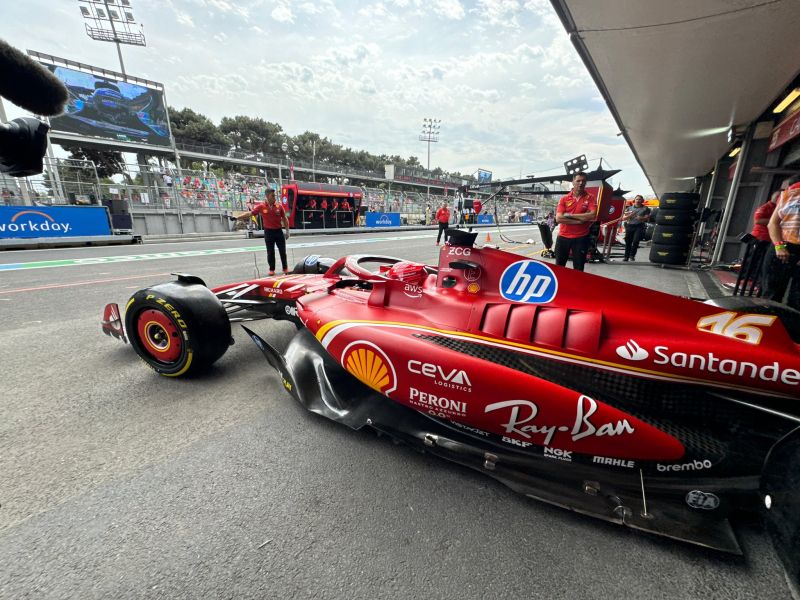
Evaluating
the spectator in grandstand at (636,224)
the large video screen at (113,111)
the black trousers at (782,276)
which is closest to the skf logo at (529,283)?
the black trousers at (782,276)

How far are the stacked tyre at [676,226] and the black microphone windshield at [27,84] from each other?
11947mm

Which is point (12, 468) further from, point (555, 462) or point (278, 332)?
point (555, 462)

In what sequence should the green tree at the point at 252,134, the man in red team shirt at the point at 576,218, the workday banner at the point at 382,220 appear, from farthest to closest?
the green tree at the point at 252,134 → the workday banner at the point at 382,220 → the man in red team shirt at the point at 576,218

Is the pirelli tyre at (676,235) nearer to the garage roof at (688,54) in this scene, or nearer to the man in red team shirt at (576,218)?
the garage roof at (688,54)

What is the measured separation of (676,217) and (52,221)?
62.5 ft

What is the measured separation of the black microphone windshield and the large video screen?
33088 millimetres

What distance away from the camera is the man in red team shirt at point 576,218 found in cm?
527

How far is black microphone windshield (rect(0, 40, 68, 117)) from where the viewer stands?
3.51 ft

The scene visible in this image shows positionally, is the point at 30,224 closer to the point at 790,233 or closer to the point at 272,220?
the point at 272,220

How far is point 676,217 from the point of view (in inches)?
369

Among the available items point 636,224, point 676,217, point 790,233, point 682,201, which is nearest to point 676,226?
point 676,217

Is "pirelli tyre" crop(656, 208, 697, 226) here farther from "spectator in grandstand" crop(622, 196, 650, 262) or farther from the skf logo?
the skf logo

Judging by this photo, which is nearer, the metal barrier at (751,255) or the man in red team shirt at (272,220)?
the metal barrier at (751,255)

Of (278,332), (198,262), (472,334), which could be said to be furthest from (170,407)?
(198,262)
